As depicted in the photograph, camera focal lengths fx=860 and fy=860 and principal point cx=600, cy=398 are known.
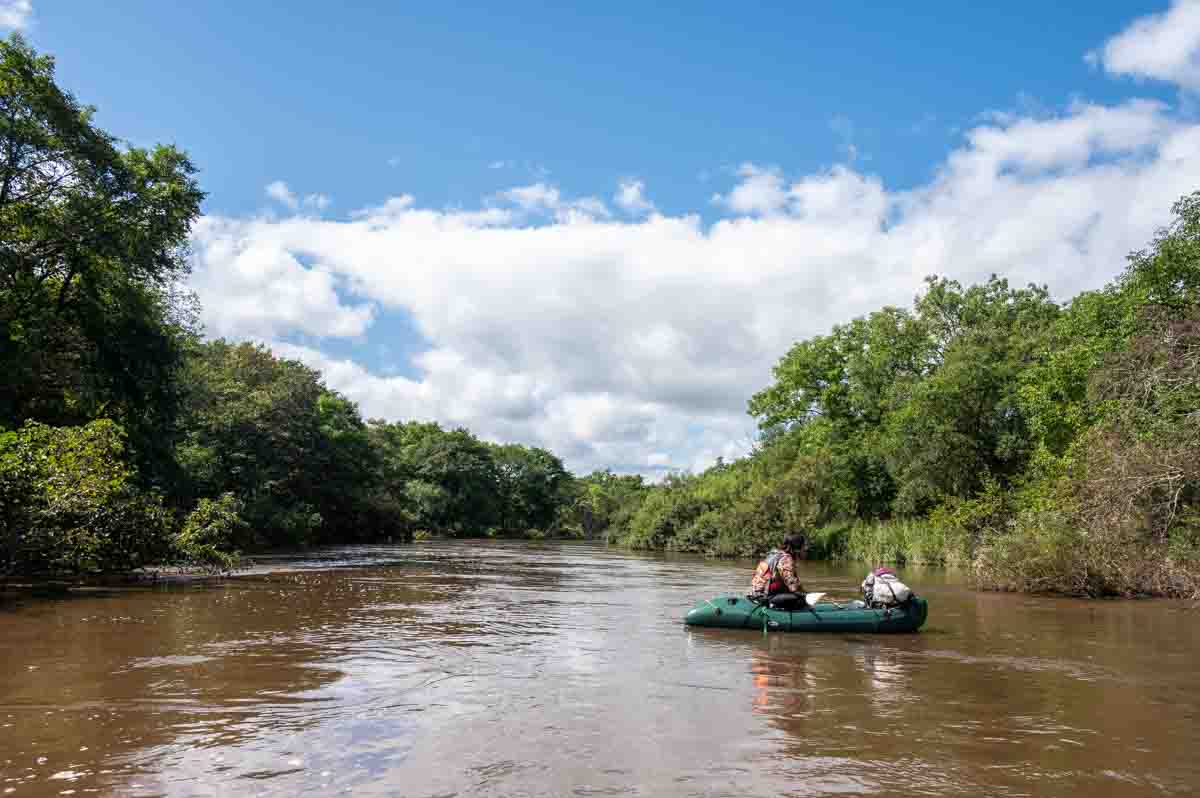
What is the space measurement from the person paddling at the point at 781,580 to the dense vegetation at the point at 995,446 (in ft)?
26.6

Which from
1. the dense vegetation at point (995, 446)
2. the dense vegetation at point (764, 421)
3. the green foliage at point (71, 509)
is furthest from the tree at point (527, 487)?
the green foliage at point (71, 509)

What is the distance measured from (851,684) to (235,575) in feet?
56.3

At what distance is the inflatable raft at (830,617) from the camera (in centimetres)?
1304

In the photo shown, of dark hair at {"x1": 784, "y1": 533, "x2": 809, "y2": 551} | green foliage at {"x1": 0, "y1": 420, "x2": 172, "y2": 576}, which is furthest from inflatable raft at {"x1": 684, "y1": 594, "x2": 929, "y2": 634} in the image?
green foliage at {"x1": 0, "y1": 420, "x2": 172, "y2": 576}

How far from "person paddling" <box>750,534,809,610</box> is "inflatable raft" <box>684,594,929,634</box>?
136 mm

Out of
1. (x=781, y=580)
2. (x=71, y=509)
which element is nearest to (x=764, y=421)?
(x=781, y=580)

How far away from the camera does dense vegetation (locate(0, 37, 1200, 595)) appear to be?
1730 centimetres

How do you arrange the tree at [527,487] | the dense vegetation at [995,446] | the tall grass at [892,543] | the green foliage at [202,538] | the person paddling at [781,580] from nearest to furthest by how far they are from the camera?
the person paddling at [781,580] < the dense vegetation at [995,446] < the green foliage at [202,538] < the tall grass at [892,543] < the tree at [527,487]

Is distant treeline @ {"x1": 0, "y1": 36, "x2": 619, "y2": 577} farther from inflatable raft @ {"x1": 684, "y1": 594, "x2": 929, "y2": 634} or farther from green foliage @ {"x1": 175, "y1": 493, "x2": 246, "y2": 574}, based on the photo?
inflatable raft @ {"x1": 684, "y1": 594, "x2": 929, "y2": 634}

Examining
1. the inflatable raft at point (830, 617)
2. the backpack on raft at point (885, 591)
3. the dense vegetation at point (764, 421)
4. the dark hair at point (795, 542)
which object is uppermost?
the dense vegetation at point (764, 421)

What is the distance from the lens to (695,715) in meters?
8.12

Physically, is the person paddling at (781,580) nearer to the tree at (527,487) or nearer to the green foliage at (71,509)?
the green foliage at (71,509)

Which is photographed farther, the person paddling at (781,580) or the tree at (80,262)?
the tree at (80,262)

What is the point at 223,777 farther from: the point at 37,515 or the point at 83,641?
the point at 37,515
